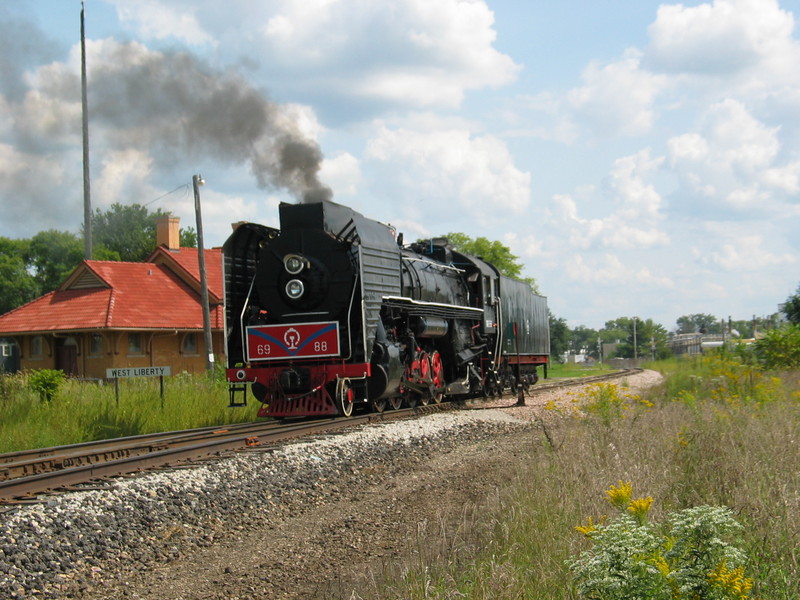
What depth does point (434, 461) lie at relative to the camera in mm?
11008

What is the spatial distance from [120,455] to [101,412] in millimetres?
4552

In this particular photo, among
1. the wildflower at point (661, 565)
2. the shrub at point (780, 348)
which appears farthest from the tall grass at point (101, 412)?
the shrub at point (780, 348)

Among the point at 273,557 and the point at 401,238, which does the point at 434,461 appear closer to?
the point at 273,557

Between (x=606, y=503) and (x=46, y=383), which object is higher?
(x=46, y=383)

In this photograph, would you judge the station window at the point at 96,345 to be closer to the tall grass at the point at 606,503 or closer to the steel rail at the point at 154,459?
the steel rail at the point at 154,459

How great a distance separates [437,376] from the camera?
17594 millimetres

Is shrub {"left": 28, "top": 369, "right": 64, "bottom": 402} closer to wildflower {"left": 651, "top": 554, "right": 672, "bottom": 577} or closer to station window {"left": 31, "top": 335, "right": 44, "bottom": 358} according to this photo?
wildflower {"left": 651, "top": 554, "right": 672, "bottom": 577}

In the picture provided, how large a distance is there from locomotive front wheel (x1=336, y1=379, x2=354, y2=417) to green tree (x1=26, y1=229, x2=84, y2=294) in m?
61.7

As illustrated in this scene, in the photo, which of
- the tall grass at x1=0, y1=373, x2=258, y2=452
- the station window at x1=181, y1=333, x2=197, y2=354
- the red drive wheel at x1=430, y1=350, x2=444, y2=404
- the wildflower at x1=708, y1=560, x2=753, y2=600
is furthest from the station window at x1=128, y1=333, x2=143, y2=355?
the wildflower at x1=708, y1=560, x2=753, y2=600

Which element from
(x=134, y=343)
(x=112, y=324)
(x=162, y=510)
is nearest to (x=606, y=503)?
(x=162, y=510)

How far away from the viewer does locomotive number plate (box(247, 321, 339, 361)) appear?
13.9 metres

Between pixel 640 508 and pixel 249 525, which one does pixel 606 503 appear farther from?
pixel 249 525

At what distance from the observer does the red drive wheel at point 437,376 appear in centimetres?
1734

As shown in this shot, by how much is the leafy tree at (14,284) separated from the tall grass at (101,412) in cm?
5429
